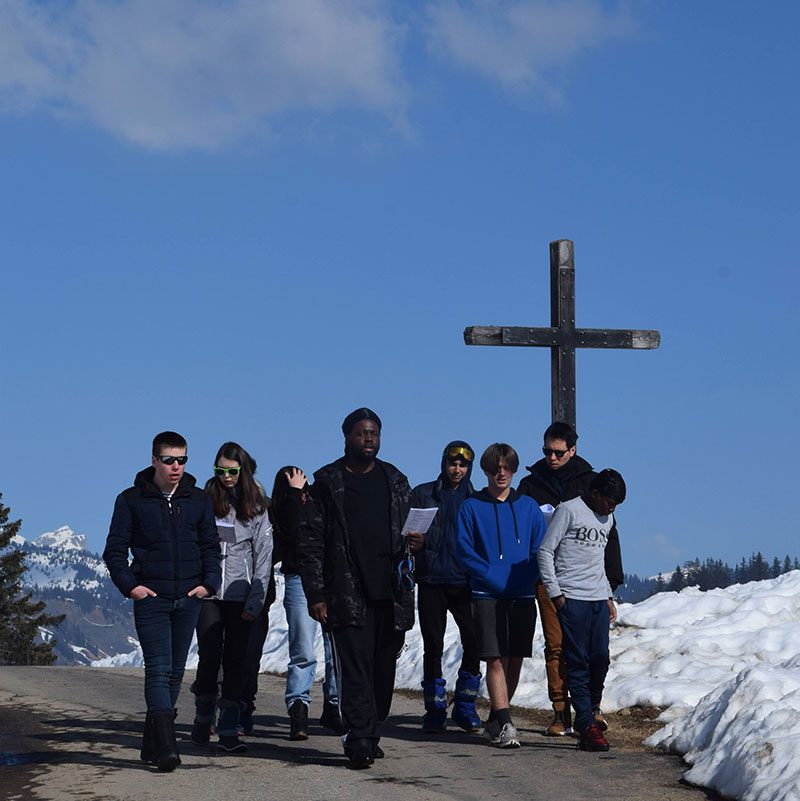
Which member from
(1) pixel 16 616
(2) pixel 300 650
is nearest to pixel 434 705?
(2) pixel 300 650

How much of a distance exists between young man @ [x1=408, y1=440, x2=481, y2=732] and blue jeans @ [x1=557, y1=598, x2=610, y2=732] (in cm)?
92

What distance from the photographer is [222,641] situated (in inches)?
370

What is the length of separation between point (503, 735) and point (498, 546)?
131cm

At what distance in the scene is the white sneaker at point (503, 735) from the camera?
30.2ft

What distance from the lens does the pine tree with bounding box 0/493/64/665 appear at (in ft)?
187

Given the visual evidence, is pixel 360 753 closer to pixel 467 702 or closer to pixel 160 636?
pixel 160 636

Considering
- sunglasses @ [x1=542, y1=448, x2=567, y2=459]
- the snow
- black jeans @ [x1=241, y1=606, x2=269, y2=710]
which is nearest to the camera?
the snow

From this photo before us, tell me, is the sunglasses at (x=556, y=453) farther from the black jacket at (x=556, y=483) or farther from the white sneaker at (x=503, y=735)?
the white sneaker at (x=503, y=735)

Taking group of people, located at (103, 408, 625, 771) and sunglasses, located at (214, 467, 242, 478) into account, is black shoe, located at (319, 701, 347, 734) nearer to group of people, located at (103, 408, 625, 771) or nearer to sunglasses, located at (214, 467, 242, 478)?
group of people, located at (103, 408, 625, 771)

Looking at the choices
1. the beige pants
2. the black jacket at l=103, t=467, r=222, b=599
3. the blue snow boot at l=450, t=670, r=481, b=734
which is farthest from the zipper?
the beige pants

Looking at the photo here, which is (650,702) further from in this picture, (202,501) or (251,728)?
(202,501)

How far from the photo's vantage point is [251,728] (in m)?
10.3

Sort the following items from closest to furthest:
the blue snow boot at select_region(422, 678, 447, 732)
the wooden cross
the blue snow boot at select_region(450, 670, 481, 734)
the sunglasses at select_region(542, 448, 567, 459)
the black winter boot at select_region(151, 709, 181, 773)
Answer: the black winter boot at select_region(151, 709, 181, 773) → the blue snow boot at select_region(422, 678, 447, 732) → the blue snow boot at select_region(450, 670, 481, 734) → the sunglasses at select_region(542, 448, 567, 459) → the wooden cross

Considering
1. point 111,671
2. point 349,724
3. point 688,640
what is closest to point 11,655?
point 111,671
